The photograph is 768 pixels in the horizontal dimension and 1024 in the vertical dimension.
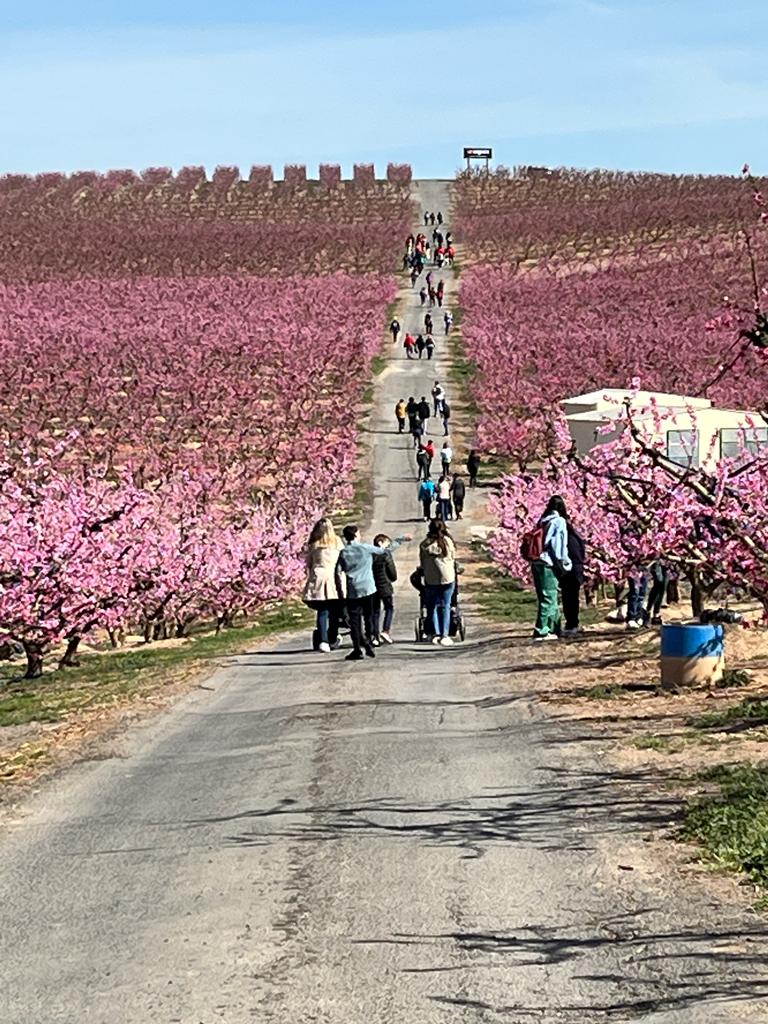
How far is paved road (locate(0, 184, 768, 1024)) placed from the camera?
20.8 ft

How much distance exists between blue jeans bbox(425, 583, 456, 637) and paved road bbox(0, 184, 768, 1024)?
8.65 metres

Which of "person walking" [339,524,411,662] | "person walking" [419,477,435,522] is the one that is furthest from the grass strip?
"person walking" [419,477,435,522]

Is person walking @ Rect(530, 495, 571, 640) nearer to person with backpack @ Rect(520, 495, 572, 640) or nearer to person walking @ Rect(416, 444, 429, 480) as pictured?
person with backpack @ Rect(520, 495, 572, 640)

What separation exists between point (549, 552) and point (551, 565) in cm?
15

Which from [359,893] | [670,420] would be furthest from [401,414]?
[359,893]

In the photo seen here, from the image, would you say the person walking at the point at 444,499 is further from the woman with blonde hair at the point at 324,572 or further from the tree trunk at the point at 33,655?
the woman with blonde hair at the point at 324,572

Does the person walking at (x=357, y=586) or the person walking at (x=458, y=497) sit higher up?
the person walking at (x=357, y=586)

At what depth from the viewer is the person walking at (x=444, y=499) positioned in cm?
5266

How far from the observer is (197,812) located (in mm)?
10211

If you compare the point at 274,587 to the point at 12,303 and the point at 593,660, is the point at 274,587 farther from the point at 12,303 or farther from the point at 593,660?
the point at 12,303

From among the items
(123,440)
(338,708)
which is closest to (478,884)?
(338,708)

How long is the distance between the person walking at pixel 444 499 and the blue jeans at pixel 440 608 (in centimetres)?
2922

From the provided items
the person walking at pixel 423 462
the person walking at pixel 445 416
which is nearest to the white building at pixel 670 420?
the person walking at pixel 423 462

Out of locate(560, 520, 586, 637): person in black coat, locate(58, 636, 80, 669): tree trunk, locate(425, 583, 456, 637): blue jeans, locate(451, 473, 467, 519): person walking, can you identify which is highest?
locate(560, 520, 586, 637): person in black coat
